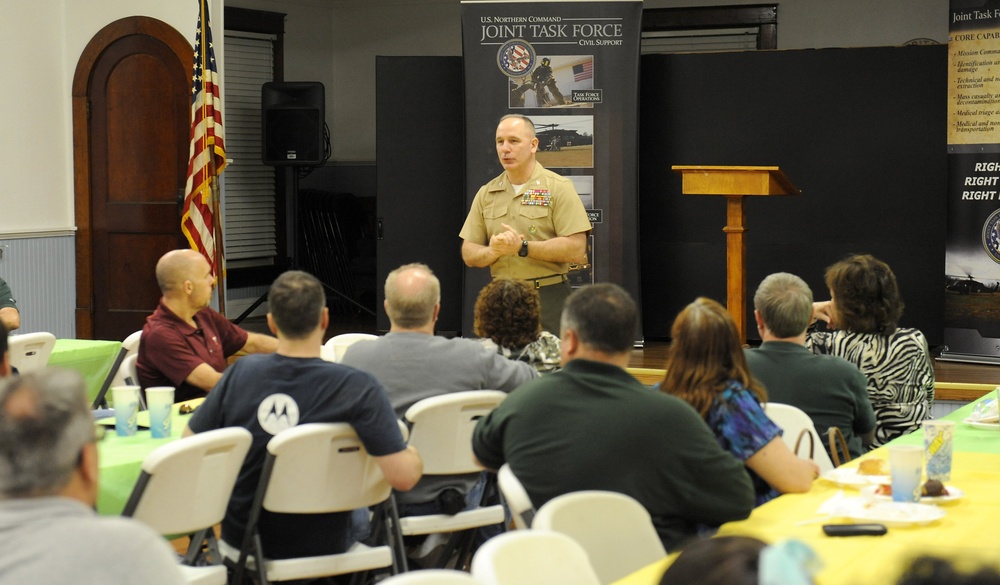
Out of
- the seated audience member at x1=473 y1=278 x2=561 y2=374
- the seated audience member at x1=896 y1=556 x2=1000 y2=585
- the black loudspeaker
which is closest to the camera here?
the seated audience member at x1=896 y1=556 x2=1000 y2=585

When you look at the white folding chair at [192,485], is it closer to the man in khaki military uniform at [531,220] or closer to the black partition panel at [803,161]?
the man in khaki military uniform at [531,220]

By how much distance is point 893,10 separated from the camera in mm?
10617

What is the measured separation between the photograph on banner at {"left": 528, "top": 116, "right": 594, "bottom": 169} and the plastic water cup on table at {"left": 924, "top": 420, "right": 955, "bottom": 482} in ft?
19.7

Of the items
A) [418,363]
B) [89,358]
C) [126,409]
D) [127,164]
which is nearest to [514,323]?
[418,363]

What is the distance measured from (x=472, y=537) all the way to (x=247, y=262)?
8.53 m

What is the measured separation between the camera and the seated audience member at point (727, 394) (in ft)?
9.98

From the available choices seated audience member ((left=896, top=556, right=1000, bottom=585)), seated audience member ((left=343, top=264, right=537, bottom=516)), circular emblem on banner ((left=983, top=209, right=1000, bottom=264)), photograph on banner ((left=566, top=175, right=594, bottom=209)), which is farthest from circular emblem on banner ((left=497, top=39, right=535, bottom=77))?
seated audience member ((left=896, top=556, right=1000, bottom=585))

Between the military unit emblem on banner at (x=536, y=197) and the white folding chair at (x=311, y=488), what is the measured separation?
2649 mm

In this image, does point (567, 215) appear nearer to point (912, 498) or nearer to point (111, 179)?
point (912, 498)

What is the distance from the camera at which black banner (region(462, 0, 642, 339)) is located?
873 cm

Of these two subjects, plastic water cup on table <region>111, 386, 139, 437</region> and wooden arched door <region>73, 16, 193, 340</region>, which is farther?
wooden arched door <region>73, 16, 193, 340</region>

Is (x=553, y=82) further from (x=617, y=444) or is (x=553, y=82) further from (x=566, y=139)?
(x=617, y=444)

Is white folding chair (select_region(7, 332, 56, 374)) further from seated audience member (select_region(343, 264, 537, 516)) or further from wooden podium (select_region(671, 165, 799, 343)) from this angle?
wooden podium (select_region(671, 165, 799, 343))

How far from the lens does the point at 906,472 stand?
2834mm
